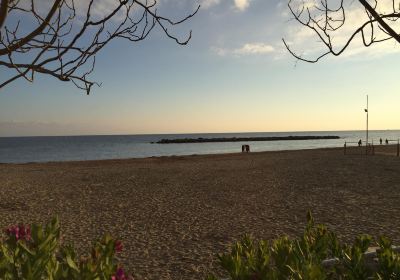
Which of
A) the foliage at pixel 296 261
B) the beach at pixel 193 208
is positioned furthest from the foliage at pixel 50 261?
the beach at pixel 193 208

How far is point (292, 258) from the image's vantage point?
268cm

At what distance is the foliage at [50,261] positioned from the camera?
234 cm

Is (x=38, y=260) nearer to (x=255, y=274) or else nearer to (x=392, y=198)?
(x=255, y=274)

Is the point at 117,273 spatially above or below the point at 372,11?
below

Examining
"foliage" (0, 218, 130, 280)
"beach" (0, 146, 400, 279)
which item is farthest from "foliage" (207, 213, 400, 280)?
"beach" (0, 146, 400, 279)

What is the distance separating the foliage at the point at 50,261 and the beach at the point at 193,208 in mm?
3348

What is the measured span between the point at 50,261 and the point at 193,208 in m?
8.88

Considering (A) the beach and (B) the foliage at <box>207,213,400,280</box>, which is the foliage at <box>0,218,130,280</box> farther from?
(A) the beach

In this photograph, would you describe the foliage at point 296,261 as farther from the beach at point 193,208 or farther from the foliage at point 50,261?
the beach at point 193,208

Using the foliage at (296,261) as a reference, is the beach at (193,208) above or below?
below

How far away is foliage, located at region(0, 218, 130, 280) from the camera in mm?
2344

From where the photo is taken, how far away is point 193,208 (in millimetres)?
11328

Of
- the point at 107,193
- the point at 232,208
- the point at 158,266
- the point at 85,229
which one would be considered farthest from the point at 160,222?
the point at 107,193

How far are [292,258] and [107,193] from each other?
1262 centimetres
